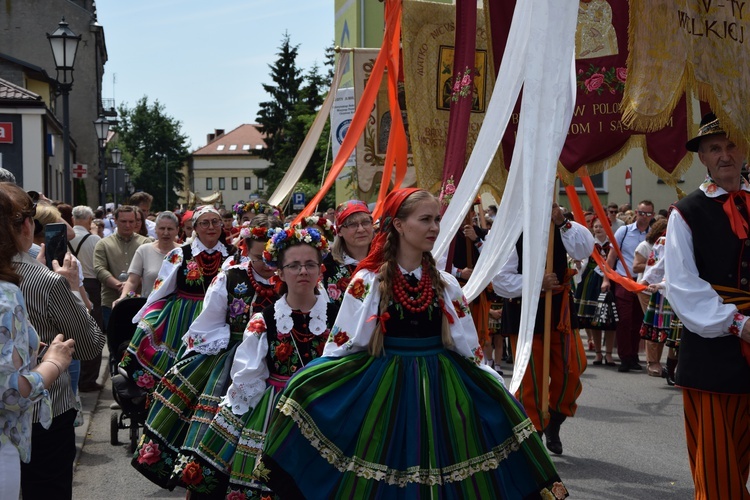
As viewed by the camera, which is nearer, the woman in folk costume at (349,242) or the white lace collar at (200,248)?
the woman in folk costume at (349,242)

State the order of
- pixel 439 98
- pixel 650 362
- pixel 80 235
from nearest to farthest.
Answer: pixel 439 98 → pixel 80 235 → pixel 650 362

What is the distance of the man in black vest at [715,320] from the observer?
4.87m

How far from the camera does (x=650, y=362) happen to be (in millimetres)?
12195

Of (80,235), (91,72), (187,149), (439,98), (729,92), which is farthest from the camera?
(187,149)

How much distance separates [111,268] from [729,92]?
7.05 meters

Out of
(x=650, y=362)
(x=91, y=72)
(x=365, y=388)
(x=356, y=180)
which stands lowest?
(x=650, y=362)

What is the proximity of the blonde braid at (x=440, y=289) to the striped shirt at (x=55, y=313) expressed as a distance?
1604 mm

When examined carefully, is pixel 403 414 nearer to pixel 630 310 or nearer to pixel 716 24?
pixel 716 24

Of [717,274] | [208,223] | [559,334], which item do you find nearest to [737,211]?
[717,274]

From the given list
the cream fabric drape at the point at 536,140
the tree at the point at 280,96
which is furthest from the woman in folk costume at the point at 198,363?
the tree at the point at 280,96

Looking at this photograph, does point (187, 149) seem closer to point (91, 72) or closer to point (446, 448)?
point (91, 72)

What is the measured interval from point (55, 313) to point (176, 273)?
3269 millimetres

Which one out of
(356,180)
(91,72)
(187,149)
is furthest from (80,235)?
(187,149)

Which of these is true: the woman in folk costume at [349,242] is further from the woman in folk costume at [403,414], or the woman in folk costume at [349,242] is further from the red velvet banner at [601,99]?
the woman in folk costume at [403,414]
